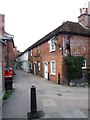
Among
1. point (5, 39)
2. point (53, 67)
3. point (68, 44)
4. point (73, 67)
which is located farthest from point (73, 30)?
point (5, 39)

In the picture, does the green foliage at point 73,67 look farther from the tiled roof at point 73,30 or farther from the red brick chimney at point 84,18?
the red brick chimney at point 84,18

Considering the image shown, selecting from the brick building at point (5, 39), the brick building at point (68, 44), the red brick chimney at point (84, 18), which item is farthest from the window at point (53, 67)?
the red brick chimney at point (84, 18)

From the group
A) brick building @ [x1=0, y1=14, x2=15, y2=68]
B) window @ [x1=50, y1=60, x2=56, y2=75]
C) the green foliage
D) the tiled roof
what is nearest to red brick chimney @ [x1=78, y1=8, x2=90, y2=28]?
the tiled roof

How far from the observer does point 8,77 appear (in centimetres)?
1338

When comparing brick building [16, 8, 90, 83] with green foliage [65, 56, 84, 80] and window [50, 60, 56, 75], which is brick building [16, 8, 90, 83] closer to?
window [50, 60, 56, 75]

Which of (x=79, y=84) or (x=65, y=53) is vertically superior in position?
(x=65, y=53)

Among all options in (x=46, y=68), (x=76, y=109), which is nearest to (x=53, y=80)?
(x=46, y=68)

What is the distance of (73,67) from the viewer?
699 inches

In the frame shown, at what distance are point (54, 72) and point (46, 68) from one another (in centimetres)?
353

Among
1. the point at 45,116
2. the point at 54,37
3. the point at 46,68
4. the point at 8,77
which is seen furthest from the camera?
the point at 46,68

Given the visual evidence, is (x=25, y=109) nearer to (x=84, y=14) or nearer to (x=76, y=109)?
(x=76, y=109)

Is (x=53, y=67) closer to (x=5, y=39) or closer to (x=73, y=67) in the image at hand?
(x=73, y=67)

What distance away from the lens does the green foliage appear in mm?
17769

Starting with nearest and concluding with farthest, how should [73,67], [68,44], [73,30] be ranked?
[73,67] → [68,44] → [73,30]
